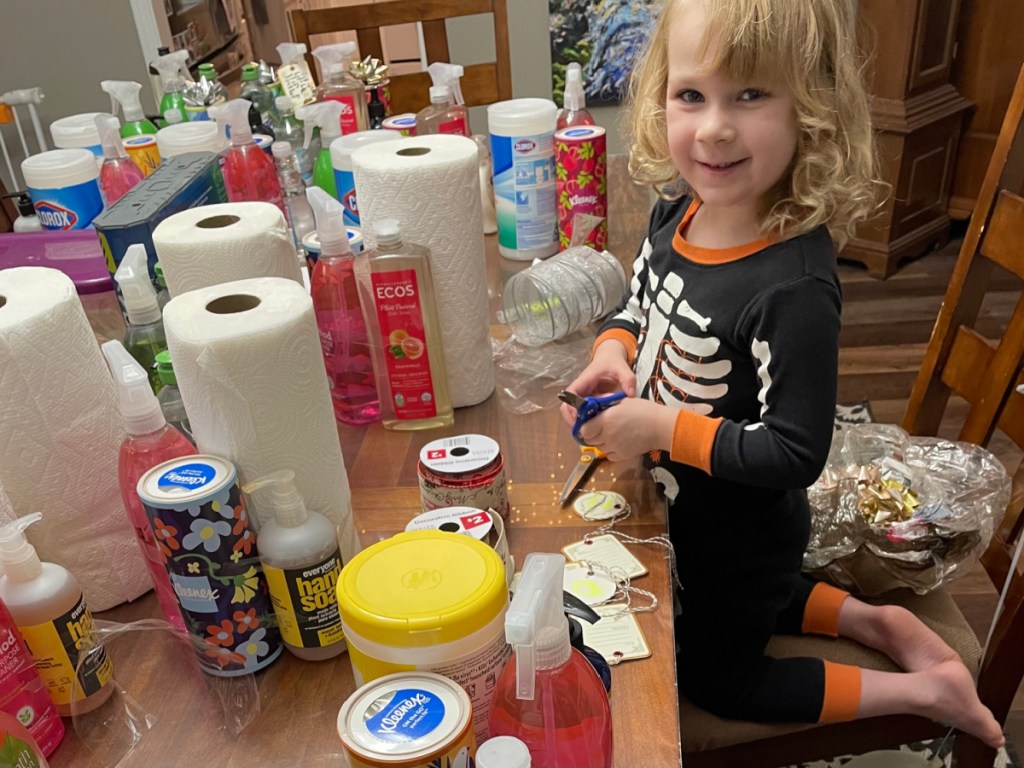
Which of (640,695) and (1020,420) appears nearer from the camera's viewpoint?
(640,695)

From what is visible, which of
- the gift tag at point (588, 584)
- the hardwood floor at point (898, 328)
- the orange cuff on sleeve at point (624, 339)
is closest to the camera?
the gift tag at point (588, 584)

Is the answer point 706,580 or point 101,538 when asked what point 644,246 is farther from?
point 101,538

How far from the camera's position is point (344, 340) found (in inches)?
38.7

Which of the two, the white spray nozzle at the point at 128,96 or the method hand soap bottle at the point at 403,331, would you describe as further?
the white spray nozzle at the point at 128,96

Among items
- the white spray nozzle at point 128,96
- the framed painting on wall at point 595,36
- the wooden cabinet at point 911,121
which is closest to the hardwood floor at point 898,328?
the wooden cabinet at point 911,121

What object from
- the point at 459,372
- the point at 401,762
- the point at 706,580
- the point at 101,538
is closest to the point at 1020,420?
the point at 706,580

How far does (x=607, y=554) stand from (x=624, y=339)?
346 mm

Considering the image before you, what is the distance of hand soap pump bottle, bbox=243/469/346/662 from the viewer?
0.65 m

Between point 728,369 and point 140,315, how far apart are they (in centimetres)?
59

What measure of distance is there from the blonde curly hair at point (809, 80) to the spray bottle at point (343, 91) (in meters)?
0.78

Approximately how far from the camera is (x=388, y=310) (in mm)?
935

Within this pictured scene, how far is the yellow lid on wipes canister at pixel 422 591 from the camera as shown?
529mm

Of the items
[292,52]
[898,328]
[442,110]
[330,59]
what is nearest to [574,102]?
[442,110]

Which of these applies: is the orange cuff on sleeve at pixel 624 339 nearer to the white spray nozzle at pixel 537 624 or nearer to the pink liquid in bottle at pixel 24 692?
the white spray nozzle at pixel 537 624
